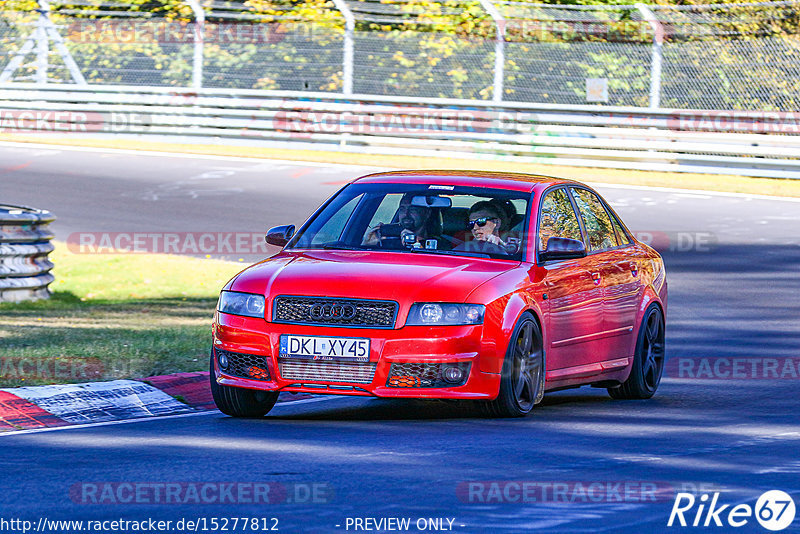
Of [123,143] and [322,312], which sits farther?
[123,143]

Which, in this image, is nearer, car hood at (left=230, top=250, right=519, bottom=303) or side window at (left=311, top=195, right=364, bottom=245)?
car hood at (left=230, top=250, right=519, bottom=303)

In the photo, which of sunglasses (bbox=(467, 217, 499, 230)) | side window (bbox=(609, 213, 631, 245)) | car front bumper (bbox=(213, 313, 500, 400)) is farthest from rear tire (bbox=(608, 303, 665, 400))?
car front bumper (bbox=(213, 313, 500, 400))

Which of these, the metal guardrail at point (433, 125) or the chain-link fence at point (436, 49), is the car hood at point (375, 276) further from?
the metal guardrail at point (433, 125)

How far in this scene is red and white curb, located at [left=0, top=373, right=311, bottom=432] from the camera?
8.84 metres

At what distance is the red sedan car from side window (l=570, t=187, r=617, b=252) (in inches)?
0.5

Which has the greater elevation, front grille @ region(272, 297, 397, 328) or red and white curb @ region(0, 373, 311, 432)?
front grille @ region(272, 297, 397, 328)

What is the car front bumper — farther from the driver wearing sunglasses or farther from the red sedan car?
the driver wearing sunglasses

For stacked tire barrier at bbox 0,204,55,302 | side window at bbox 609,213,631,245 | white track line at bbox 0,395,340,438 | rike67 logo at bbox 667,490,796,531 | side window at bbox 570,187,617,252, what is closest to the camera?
rike67 logo at bbox 667,490,796,531

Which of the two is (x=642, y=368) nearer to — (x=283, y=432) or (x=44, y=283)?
(x=283, y=432)

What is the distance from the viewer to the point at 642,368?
1034cm

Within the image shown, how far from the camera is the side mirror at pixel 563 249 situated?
9.07m

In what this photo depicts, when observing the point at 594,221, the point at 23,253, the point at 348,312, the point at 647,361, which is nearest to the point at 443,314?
the point at 348,312

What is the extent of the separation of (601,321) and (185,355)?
316cm

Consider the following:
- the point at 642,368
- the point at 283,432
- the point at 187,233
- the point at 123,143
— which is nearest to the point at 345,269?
the point at 283,432
